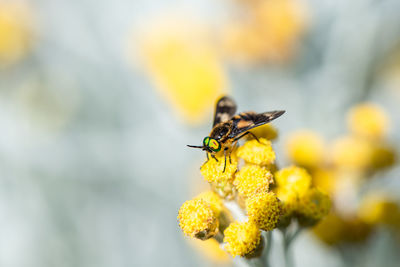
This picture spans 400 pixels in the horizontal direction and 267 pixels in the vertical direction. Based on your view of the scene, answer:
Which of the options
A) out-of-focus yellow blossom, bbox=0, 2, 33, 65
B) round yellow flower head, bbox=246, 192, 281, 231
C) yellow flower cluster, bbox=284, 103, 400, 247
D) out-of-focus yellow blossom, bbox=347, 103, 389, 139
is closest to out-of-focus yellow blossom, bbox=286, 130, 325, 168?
yellow flower cluster, bbox=284, 103, 400, 247

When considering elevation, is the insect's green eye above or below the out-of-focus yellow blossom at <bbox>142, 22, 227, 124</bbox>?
below

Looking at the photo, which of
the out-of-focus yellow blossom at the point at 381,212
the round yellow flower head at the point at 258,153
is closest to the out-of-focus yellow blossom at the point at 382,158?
the out-of-focus yellow blossom at the point at 381,212

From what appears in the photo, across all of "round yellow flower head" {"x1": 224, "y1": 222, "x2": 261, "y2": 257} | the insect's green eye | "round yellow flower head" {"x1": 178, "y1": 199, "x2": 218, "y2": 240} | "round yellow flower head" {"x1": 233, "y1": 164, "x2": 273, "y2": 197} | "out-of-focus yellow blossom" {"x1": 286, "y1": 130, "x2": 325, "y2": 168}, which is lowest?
"round yellow flower head" {"x1": 224, "y1": 222, "x2": 261, "y2": 257}

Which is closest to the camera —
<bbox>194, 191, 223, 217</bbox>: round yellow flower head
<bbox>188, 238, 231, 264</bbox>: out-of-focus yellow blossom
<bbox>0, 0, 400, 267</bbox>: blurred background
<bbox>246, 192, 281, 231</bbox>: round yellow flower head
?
<bbox>246, 192, 281, 231</bbox>: round yellow flower head

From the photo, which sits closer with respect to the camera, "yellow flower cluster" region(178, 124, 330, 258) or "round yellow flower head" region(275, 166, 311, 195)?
"yellow flower cluster" region(178, 124, 330, 258)

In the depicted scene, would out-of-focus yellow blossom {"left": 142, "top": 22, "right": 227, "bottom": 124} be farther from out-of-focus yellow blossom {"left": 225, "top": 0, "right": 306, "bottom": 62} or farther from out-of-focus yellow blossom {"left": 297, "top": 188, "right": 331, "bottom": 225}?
out-of-focus yellow blossom {"left": 297, "top": 188, "right": 331, "bottom": 225}

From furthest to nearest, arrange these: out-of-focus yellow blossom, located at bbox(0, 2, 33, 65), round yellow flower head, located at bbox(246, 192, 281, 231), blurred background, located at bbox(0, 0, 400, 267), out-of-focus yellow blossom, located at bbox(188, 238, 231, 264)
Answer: out-of-focus yellow blossom, located at bbox(0, 2, 33, 65) → blurred background, located at bbox(0, 0, 400, 267) → out-of-focus yellow blossom, located at bbox(188, 238, 231, 264) → round yellow flower head, located at bbox(246, 192, 281, 231)
